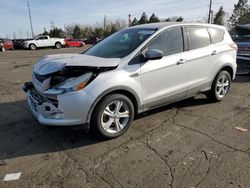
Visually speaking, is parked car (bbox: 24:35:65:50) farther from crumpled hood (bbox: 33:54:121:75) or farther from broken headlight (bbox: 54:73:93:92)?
broken headlight (bbox: 54:73:93:92)

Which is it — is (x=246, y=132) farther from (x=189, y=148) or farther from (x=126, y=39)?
(x=126, y=39)

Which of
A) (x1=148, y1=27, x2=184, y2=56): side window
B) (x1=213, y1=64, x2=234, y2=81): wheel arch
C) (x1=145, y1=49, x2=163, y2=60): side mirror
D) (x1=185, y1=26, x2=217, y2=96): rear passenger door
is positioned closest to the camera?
(x1=145, y1=49, x2=163, y2=60): side mirror

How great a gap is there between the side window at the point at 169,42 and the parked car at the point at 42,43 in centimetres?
2894

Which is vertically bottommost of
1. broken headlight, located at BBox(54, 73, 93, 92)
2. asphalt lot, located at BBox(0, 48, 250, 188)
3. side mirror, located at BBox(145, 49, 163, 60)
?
asphalt lot, located at BBox(0, 48, 250, 188)

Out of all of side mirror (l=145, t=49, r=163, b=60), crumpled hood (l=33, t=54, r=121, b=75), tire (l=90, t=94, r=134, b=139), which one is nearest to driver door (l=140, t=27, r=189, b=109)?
side mirror (l=145, t=49, r=163, b=60)

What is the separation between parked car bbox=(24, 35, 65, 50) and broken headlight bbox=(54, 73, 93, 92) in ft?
96.5

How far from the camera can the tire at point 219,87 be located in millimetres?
5676

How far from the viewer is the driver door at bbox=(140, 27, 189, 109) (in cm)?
438

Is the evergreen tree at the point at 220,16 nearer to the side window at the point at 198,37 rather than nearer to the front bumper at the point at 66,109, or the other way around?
the side window at the point at 198,37

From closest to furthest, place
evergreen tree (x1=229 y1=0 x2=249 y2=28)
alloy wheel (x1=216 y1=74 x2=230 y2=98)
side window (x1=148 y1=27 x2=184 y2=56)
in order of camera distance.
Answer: side window (x1=148 y1=27 x2=184 y2=56)
alloy wheel (x1=216 y1=74 x2=230 y2=98)
evergreen tree (x1=229 y1=0 x2=249 y2=28)

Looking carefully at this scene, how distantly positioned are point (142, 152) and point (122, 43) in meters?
2.03

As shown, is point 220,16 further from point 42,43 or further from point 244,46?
point 244,46

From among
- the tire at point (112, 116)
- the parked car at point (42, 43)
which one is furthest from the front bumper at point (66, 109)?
the parked car at point (42, 43)

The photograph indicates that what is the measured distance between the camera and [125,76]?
160 inches
